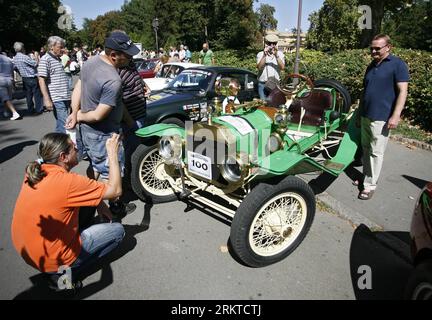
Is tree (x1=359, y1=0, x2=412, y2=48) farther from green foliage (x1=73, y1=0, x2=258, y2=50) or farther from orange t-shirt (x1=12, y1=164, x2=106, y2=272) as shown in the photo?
orange t-shirt (x1=12, y1=164, x2=106, y2=272)

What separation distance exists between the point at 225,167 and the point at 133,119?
1689mm

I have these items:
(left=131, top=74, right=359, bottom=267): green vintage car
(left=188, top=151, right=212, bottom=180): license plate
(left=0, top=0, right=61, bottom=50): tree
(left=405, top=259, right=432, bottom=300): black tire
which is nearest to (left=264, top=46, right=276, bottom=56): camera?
(left=131, top=74, right=359, bottom=267): green vintage car

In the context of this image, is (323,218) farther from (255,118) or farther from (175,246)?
(175,246)

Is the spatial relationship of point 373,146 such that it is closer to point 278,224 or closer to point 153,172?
point 278,224

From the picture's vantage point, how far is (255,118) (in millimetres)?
3648

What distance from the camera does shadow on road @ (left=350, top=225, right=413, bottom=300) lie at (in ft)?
9.15

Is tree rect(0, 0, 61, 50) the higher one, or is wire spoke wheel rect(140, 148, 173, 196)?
tree rect(0, 0, 61, 50)

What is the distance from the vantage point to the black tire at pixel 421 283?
206 centimetres

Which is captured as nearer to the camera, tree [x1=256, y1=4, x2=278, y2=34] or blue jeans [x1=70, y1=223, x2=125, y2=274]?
blue jeans [x1=70, y1=223, x2=125, y2=274]

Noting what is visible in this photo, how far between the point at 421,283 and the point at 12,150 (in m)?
7.03

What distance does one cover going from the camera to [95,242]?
2787 mm

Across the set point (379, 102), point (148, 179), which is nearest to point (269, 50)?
point (379, 102)

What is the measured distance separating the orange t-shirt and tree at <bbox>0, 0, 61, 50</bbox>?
30.4 m

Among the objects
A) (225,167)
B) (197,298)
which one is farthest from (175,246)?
(225,167)
